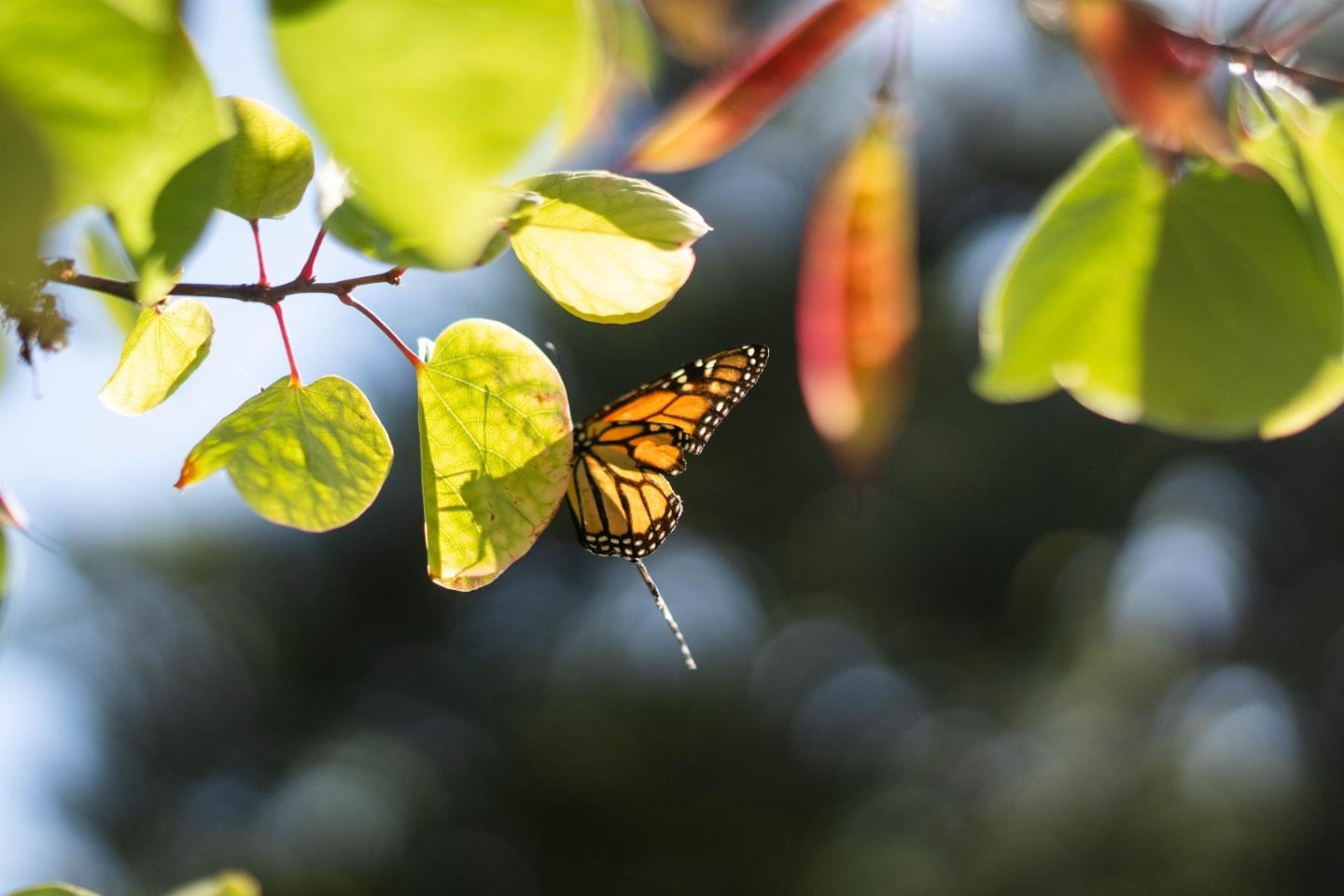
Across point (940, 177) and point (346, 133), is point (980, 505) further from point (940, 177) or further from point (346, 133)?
point (346, 133)

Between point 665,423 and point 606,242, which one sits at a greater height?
point 665,423

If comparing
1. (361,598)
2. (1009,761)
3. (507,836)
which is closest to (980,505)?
(1009,761)

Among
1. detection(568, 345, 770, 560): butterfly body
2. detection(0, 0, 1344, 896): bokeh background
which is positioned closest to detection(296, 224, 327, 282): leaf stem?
detection(568, 345, 770, 560): butterfly body

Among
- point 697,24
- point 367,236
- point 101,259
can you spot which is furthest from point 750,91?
point 101,259

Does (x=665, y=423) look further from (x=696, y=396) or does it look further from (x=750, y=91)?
(x=750, y=91)

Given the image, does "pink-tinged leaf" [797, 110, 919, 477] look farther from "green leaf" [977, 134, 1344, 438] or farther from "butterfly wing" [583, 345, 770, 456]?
"butterfly wing" [583, 345, 770, 456]

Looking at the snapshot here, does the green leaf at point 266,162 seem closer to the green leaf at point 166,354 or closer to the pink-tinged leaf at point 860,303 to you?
the green leaf at point 166,354
